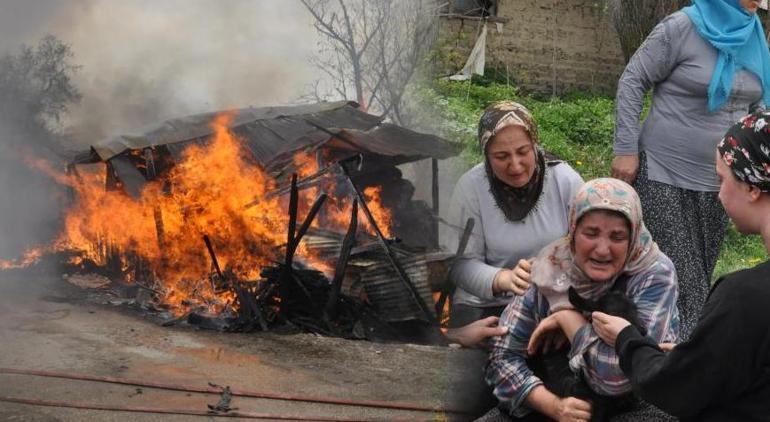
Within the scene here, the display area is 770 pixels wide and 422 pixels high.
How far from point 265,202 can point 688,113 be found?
1.98 metres

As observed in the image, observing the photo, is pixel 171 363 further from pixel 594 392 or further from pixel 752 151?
pixel 752 151

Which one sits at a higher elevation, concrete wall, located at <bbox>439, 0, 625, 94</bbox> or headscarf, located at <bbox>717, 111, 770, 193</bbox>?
concrete wall, located at <bbox>439, 0, 625, 94</bbox>

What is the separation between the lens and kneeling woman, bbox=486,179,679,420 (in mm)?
2430

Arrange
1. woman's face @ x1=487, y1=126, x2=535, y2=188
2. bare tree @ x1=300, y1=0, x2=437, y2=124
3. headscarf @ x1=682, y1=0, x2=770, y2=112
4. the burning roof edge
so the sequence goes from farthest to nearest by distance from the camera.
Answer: headscarf @ x1=682, y1=0, x2=770, y2=112
bare tree @ x1=300, y1=0, x2=437, y2=124
the burning roof edge
woman's face @ x1=487, y1=126, x2=535, y2=188

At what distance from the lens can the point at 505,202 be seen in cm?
300

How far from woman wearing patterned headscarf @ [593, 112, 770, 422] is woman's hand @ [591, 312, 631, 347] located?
0.08 meters

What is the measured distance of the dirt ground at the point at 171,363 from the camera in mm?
3188

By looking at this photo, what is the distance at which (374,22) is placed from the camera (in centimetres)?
353

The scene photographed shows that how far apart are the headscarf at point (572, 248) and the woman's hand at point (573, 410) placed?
0.95 feet

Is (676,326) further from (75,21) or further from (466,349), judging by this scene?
(75,21)

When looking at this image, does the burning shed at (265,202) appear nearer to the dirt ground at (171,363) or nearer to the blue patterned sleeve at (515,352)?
the dirt ground at (171,363)

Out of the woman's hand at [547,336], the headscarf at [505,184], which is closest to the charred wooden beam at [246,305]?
the headscarf at [505,184]

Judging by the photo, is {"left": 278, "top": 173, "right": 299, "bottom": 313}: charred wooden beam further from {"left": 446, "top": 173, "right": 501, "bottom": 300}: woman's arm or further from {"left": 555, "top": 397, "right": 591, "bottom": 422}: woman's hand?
{"left": 555, "top": 397, "right": 591, "bottom": 422}: woman's hand

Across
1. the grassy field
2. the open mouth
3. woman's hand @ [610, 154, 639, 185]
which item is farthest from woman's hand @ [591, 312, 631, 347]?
the grassy field
